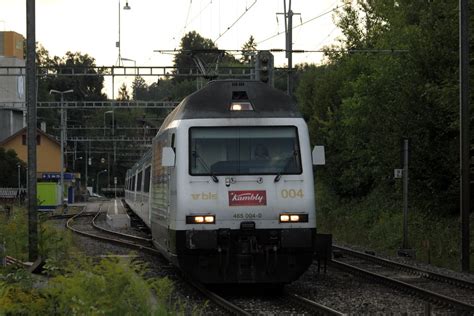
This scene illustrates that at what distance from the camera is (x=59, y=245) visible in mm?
15562

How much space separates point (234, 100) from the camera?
40.5 feet

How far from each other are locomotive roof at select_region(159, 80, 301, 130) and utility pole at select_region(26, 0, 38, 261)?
144 inches

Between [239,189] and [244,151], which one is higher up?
[244,151]

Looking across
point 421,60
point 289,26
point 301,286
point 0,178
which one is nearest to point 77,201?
point 0,178

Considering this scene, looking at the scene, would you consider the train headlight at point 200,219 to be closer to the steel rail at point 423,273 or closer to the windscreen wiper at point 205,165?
the windscreen wiper at point 205,165

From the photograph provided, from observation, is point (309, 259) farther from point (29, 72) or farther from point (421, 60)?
point (421, 60)

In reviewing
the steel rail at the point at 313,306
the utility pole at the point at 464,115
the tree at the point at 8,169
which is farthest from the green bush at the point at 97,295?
the tree at the point at 8,169

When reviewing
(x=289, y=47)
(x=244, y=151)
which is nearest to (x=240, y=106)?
(x=244, y=151)

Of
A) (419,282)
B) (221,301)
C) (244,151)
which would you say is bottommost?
(419,282)

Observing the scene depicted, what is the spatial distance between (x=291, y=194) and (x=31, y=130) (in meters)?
5.99

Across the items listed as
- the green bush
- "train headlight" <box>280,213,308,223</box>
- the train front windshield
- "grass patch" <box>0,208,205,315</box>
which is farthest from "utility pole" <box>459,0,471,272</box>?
the green bush

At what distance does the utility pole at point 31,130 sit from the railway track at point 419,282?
6279 mm

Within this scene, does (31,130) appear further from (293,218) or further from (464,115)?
(464,115)

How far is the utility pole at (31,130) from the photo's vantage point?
1469 centimetres
